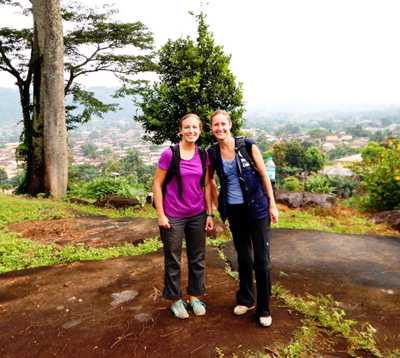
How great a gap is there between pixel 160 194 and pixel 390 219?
6.45m

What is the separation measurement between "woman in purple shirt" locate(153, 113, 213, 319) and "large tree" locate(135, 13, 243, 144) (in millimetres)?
8196

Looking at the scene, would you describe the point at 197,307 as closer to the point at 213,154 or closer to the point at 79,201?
the point at 213,154

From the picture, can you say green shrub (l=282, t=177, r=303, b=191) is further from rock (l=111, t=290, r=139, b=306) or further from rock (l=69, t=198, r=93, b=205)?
rock (l=111, t=290, r=139, b=306)

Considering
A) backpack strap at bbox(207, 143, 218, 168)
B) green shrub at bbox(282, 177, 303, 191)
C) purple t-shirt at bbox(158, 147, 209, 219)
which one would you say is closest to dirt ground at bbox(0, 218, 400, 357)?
purple t-shirt at bbox(158, 147, 209, 219)

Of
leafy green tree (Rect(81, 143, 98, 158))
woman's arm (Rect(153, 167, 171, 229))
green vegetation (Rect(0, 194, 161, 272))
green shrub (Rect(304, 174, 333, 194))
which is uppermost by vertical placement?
woman's arm (Rect(153, 167, 171, 229))

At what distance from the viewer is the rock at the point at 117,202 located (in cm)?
966

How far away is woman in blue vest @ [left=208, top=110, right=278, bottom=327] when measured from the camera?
2.95 meters

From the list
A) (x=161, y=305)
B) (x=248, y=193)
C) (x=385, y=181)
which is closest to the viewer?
(x=248, y=193)

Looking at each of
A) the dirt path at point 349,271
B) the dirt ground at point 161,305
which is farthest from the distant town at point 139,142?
the dirt ground at point 161,305

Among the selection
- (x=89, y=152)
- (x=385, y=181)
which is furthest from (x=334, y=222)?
(x=89, y=152)

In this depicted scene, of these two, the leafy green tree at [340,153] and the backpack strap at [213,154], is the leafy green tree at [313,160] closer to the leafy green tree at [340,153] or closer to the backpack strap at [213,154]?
the leafy green tree at [340,153]

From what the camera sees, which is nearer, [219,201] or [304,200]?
[219,201]

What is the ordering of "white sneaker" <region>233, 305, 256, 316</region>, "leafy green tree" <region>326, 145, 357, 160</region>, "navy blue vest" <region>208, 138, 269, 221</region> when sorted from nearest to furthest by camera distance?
"navy blue vest" <region>208, 138, 269, 221</region> → "white sneaker" <region>233, 305, 256, 316</region> → "leafy green tree" <region>326, 145, 357, 160</region>

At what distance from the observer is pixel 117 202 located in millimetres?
9773
